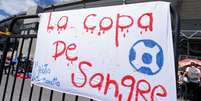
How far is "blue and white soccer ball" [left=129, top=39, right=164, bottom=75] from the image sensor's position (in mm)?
1867

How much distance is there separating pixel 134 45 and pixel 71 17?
2.35 ft

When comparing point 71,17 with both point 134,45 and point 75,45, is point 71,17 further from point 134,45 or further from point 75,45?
point 134,45

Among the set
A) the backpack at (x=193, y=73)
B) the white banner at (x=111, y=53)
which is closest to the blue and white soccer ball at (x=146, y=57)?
the white banner at (x=111, y=53)

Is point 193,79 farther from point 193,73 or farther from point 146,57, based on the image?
point 146,57

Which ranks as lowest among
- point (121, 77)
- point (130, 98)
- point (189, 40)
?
point (130, 98)

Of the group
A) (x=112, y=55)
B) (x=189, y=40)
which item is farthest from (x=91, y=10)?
(x=189, y=40)

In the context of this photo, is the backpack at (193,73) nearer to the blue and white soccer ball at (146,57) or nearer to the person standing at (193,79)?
the person standing at (193,79)

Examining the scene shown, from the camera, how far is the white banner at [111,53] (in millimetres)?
1861

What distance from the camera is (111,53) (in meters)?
2.07

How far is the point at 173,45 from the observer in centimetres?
187

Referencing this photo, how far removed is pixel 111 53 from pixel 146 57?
0.28 meters

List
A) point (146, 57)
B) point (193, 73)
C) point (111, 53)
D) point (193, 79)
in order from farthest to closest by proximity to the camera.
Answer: point (193, 79) → point (193, 73) → point (111, 53) → point (146, 57)

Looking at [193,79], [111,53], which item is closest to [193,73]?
[193,79]

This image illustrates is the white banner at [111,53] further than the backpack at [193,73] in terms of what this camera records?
No
